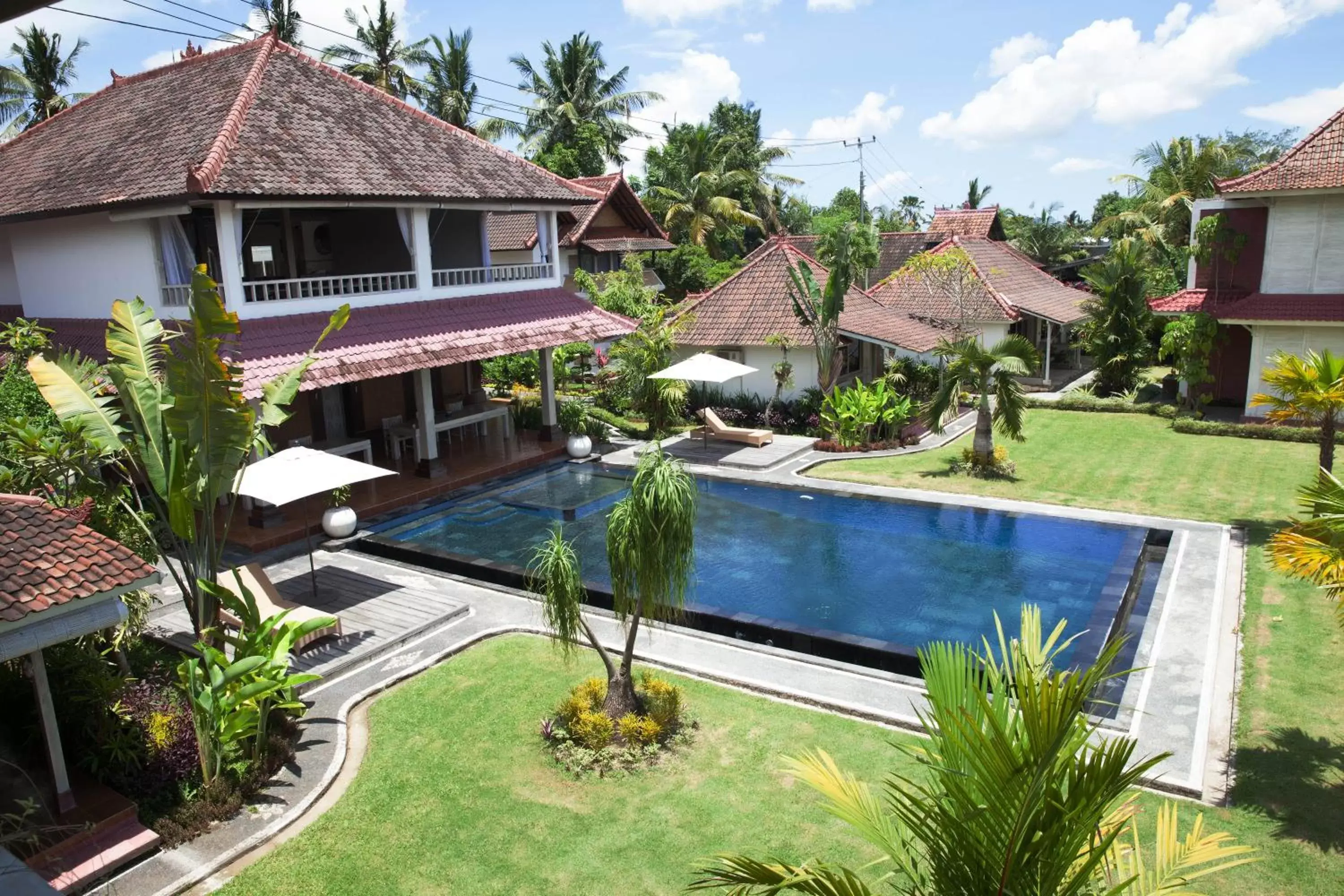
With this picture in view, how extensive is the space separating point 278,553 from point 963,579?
37.8 ft

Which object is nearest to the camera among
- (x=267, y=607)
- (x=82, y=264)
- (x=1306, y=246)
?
(x=267, y=607)

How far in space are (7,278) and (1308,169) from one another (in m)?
32.4

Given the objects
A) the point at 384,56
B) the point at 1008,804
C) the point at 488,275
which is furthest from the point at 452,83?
the point at 1008,804

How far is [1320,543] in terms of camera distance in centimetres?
826

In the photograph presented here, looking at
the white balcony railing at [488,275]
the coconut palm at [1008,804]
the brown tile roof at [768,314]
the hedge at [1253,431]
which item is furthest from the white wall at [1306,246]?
the coconut palm at [1008,804]

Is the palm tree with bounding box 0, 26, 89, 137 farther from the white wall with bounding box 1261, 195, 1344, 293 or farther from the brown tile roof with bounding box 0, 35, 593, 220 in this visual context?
the white wall with bounding box 1261, 195, 1344, 293

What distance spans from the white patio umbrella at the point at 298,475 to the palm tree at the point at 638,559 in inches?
199

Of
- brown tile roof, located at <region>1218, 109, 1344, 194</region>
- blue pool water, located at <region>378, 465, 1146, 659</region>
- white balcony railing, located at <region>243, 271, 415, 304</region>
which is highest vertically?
brown tile roof, located at <region>1218, 109, 1344, 194</region>

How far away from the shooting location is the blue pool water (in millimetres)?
13422

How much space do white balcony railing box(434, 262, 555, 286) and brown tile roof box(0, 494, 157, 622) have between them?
41.0 feet

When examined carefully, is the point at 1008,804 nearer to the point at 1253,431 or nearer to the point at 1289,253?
the point at 1253,431

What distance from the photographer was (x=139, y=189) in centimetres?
1627

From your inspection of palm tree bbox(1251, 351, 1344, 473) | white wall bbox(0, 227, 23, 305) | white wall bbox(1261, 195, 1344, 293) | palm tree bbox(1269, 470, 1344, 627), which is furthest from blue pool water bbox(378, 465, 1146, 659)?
white wall bbox(1261, 195, 1344, 293)

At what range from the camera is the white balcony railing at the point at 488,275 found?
21.3 metres
